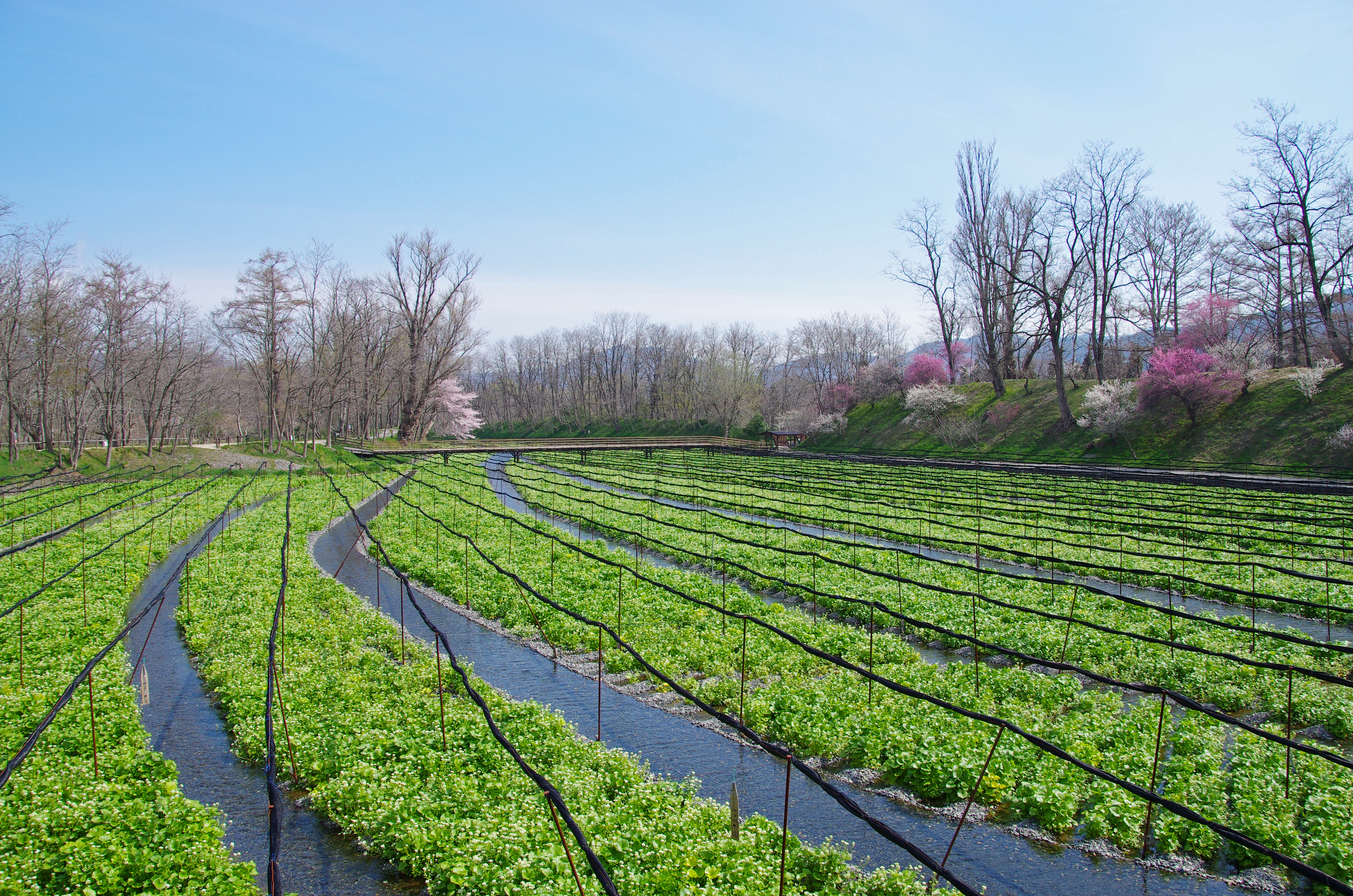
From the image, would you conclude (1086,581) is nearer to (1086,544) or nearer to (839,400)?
(1086,544)

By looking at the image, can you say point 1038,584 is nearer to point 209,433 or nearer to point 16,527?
point 16,527

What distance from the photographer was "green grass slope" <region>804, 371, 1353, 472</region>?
3919cm

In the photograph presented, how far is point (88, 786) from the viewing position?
7.46 m

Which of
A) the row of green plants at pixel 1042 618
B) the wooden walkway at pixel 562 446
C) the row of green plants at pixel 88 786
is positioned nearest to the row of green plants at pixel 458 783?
the row of green plants at pixel 88 786

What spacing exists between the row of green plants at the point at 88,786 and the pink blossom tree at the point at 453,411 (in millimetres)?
67967

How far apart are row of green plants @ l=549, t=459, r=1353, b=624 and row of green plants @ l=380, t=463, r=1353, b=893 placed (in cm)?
664

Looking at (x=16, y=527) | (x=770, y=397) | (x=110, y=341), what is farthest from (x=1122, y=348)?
(x=110, y=341)

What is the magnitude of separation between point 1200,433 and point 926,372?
Answer: 28624mm

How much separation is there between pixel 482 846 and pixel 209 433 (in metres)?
110

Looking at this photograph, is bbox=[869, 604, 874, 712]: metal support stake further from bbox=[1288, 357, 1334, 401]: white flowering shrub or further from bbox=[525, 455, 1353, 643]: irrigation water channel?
bbox=[1288, 357, 1334, 401]: white flowering shrub

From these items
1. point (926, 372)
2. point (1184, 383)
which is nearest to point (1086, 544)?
point (1184, 383)

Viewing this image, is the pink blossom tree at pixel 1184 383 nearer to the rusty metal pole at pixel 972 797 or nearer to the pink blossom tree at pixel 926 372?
the pink blossom tree at pixel 926 372

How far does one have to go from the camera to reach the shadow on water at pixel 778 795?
7059mm

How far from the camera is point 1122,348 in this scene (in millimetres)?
61000
